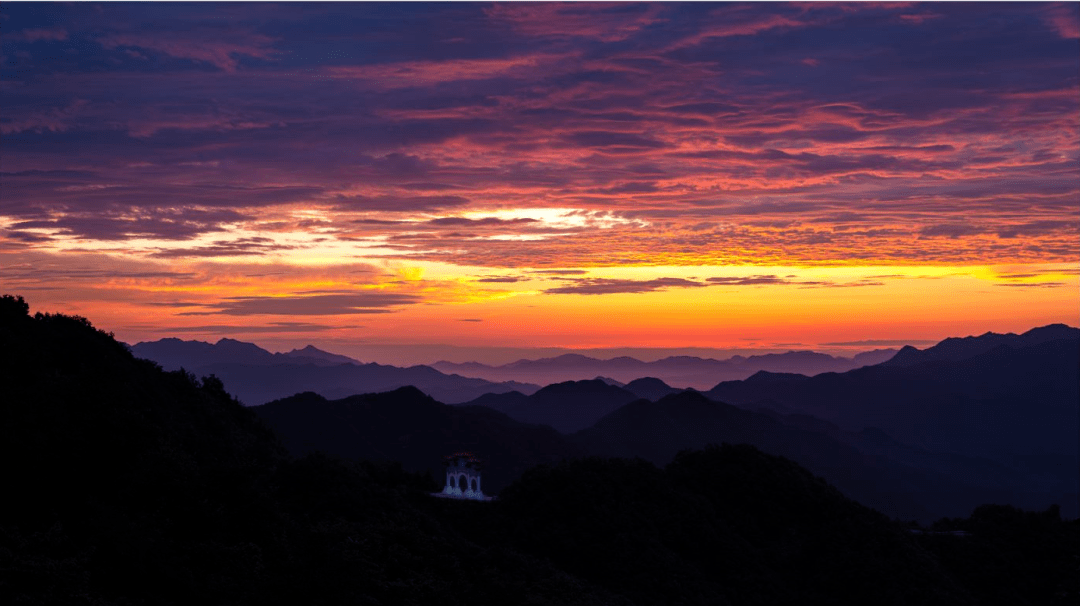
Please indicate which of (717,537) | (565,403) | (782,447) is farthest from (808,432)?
(717,537)

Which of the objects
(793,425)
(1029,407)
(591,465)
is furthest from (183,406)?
(1029,407)

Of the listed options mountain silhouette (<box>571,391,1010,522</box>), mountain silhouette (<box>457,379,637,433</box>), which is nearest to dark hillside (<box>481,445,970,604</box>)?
mountain silhouette (<box>571,391,1010,522</box>)

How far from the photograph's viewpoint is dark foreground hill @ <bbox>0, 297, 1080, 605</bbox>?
1312 inches

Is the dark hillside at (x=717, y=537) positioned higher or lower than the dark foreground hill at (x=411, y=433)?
lower

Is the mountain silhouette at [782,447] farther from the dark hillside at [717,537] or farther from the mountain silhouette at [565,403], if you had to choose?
the dark hillside at [717,537]

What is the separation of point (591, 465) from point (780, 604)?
1297cm

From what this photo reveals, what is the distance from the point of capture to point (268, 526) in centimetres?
3909

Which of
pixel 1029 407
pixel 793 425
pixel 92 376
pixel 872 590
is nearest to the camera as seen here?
pixel 92 376

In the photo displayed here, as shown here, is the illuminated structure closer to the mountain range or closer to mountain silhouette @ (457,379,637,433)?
the mountain range

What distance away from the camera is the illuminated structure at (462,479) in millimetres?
59750

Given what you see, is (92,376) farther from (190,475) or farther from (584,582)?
(584,582)

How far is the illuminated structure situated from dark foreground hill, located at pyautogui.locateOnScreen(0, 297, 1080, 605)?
5.43 feet

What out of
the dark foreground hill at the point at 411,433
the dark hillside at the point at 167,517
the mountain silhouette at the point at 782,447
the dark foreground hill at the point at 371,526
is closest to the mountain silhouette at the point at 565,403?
the mountain silhouette at the point at 782,447

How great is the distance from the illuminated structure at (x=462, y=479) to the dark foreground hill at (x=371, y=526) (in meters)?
1.66
